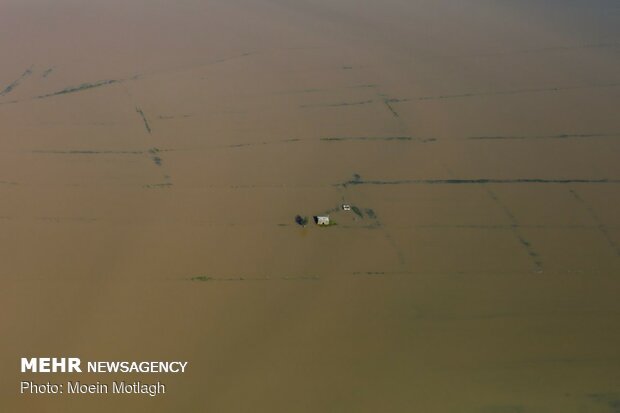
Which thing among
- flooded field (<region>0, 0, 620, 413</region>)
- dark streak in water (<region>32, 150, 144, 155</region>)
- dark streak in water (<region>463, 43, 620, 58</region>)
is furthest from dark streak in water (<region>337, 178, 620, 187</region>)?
dark streak in water (<region>463, 43, 620, 58</region>)

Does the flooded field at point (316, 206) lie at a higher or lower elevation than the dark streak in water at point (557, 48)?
lower

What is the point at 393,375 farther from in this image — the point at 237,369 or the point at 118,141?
the point at 118,141

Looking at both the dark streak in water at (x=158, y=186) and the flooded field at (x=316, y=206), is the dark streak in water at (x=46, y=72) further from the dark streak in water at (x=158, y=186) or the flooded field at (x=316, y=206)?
the dark streak in water at (x=158, y=186)

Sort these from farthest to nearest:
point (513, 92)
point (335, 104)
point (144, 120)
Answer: point (513, 92), point (335, 104), point (144, 120)

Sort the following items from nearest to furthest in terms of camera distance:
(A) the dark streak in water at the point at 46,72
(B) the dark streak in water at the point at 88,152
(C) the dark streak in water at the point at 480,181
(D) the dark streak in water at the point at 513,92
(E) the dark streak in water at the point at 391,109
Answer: (C) the dark streak in water at the point at 480,181, (B) the dark streak in water at the point at 88,152, (E) the dark streak in water at the point at 391,109, (D) the dark streak in water at the point at 513,92, (A) the dark streak in water at the point at 46,72

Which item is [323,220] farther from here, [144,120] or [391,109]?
[144,120]

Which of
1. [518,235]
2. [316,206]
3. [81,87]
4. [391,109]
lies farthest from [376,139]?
[81,87]

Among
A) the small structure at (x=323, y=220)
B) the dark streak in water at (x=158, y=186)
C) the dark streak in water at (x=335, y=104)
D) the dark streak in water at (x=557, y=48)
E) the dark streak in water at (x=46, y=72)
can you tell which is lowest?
the small structure at (x=323, y=220)

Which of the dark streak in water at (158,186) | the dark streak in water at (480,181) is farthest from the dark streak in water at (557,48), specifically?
the dark streak in water at (158,186)

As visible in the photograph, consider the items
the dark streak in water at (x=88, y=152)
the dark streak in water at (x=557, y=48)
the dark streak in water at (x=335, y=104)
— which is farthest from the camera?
the dark streak in water at (x=557, y=48)
